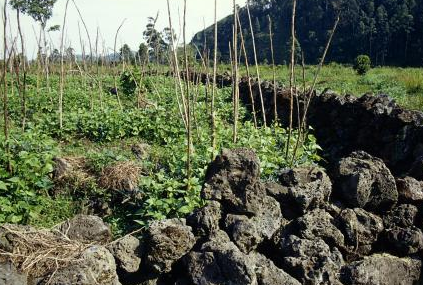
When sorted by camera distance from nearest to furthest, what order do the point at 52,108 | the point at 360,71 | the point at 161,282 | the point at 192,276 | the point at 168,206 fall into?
the point at 192,276 → the point at 161,282 → the point at 168,206 → the point at 52,108 → the point at 360,71

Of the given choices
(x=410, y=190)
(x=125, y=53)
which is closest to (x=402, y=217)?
(x=410, y=190)

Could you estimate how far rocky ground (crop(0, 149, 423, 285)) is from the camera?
3141mm

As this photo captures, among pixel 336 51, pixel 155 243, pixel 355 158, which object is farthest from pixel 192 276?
pixel 336 51

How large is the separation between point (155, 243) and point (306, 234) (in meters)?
1.33

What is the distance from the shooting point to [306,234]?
373 cm

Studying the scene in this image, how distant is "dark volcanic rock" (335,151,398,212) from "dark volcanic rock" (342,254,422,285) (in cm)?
58

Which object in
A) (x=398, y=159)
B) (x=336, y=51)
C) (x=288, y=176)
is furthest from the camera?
(x=336, y=51)

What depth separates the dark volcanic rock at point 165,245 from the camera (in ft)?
11.1

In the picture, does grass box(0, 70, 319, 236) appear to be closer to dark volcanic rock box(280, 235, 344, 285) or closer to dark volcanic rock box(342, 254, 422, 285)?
dark volcanic rock box(280, 235, 344, 285)

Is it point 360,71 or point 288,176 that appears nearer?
point 288,176

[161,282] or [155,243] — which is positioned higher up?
[155,243]

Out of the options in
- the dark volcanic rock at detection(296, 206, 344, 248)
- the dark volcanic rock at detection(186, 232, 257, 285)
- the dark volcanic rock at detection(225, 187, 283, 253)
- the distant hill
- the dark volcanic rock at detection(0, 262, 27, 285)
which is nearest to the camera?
the dark volcanic rock at detection(0, 262, 27, 285)

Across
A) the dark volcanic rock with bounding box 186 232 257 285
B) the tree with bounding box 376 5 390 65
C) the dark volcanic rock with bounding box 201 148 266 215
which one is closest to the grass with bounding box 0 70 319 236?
the dark volcanic rock with bounding box 201 148 266 215

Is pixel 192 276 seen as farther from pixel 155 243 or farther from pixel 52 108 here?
pixel 52 108
